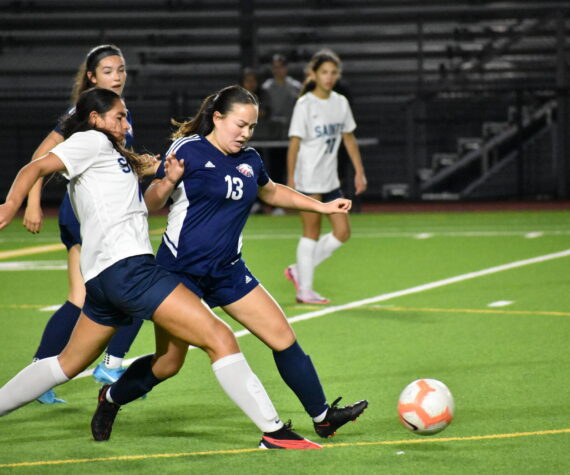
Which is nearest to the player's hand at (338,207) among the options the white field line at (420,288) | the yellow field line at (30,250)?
the white field line at (420,288)

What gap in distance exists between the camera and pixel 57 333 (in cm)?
604

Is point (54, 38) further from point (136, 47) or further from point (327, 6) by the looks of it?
point (327, 6)

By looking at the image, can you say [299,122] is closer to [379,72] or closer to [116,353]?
[116,353]

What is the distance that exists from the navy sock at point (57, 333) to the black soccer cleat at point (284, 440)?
1648mm

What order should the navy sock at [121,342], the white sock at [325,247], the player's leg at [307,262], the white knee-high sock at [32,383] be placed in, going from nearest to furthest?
the white knee-high sock at [32,383] → the navy sock at [121,342] → the player's leg at [307,262] → the white sock at [325,247]

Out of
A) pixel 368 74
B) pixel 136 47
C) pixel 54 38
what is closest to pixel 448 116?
pixel 368 74

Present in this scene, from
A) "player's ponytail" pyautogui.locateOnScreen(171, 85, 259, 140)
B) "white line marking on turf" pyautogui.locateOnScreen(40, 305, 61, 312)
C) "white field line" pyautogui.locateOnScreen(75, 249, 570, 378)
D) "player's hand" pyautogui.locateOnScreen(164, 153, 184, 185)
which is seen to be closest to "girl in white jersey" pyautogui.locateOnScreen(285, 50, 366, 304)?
"white field line" pyautogui.locateOnScreen(75, 249, 570, 378)

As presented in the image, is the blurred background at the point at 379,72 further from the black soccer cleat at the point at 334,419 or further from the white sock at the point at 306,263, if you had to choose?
the black soccer cleat at the point at 334,419

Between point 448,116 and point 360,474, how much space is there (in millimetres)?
17754

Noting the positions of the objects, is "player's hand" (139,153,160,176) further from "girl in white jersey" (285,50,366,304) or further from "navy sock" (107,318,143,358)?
"girl in white jersey" (285,50,366,304)

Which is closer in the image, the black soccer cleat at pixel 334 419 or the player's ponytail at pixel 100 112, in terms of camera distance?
the player's ponytail at pixel 100 112

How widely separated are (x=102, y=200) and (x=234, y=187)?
1.99 ft

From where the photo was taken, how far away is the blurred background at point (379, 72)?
21.3 m

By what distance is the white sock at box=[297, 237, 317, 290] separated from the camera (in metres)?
9.49
